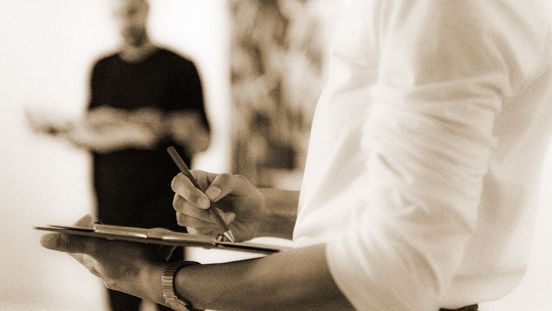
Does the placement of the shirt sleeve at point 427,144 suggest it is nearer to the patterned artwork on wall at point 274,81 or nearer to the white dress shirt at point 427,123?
the white dress shirt at point 427,123

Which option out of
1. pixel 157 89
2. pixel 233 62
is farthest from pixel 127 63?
pixel 233 62

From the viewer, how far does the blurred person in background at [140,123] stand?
8.25 ft

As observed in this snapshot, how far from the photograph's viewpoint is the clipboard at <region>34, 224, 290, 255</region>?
2.31 feet

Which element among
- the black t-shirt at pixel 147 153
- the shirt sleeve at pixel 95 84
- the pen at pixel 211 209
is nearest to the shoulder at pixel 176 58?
the black t-shirt at pixel 147 153

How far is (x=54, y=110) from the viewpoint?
286 cm

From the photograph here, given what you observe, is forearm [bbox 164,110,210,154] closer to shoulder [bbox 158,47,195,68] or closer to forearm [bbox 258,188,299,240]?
shoulder [bbox 158,47,195,68]

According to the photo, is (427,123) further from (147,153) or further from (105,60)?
(105,60)

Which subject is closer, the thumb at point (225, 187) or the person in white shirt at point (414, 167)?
the person in white shirt at point (414, 167)

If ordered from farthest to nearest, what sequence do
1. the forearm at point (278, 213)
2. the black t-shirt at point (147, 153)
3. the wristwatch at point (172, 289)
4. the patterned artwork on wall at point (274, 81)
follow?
the black t-shirt at point (147, 153) → the patterned artwork on wall at point (274, 81) → the forearm at point (278, 213) → the wristwatch at point (172, 289)

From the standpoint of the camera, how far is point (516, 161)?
702 mm

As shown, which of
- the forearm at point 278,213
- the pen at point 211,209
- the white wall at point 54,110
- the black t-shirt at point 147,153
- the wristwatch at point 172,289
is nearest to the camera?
the wristwatch at point 172,289

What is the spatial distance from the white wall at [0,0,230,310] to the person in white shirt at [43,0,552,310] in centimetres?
187

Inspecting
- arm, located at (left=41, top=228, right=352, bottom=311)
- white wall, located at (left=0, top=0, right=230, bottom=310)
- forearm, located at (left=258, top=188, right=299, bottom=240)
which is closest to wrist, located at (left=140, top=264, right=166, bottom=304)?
arm, located at (left=41, top=228, right=352, bottom=311)

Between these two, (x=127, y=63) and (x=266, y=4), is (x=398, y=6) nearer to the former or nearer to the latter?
(x=266, y=4)
